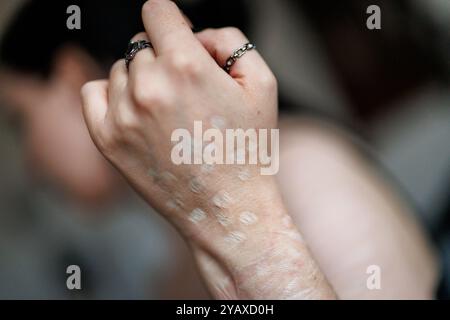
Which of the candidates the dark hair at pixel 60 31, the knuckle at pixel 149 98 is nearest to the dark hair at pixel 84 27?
the dark hair at pixel 60 31

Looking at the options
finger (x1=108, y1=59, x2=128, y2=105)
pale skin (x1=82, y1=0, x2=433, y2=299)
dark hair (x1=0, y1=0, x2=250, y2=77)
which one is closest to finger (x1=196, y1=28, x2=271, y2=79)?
pale skin (x1=82, y1=0, x2=433, y2=299)

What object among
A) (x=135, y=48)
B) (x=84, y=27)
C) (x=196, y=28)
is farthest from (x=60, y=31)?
(x=135, y=48)

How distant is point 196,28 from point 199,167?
0.50 meters

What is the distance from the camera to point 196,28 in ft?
3.58

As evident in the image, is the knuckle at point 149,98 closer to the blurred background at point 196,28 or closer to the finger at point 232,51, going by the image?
the finger at point 232,51

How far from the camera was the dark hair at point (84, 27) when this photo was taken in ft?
3.59

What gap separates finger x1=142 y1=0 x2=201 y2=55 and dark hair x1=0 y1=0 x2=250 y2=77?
1.27ft

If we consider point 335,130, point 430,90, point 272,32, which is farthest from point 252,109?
point 272,32

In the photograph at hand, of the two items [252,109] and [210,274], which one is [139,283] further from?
[252,109]

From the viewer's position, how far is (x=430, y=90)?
143cm

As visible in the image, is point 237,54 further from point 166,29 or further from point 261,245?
point 261,245

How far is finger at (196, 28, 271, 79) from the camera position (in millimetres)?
712

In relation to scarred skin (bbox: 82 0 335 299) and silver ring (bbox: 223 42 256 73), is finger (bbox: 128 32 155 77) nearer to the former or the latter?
scarred skin (bbox: 82 0 335 299)

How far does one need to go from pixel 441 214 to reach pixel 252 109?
0.78 metres
